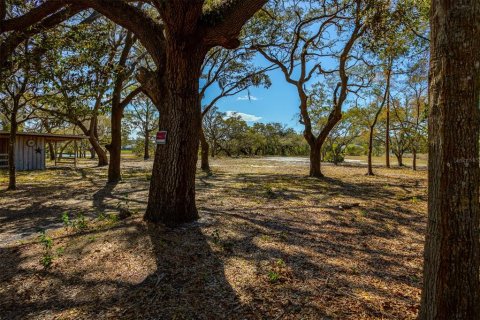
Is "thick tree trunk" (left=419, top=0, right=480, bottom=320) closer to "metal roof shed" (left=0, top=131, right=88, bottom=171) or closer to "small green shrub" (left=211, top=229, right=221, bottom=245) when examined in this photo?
"small green shrub" (left=211, top=229, right=221, bottom=245)

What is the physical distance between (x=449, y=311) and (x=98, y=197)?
7926 mm

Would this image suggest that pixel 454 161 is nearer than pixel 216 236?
Yes

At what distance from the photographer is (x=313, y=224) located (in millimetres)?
4992

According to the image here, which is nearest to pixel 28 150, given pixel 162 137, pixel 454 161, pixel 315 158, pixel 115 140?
pixel 115 140

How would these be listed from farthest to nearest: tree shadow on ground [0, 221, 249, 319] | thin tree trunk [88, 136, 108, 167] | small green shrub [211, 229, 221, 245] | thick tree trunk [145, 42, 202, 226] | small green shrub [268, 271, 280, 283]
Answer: thin tree trunk [88, 136, 108, 167] < thick tree trunk [145, 42, 202, 226] < small green shrub [211, 229, 221, 245] < small green shrub [268, 271, 280, 283] < tree shadow on ground [0, 221, 249, 319]

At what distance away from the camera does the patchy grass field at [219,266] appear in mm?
2434

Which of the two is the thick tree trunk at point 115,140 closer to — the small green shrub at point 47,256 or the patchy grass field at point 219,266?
the patchy grass field at point 219,266

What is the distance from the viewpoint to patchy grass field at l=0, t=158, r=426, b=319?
2.43 metres

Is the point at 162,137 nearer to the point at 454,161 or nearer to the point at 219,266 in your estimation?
the point at 219,266

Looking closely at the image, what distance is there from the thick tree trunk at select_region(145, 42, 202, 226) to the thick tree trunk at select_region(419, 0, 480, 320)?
3196 mm

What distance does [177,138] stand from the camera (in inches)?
168

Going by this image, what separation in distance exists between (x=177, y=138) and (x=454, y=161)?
11.2ft

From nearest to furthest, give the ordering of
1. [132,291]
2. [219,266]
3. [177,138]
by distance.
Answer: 1. [132,291]
2. [219,266]
3. [177,138]

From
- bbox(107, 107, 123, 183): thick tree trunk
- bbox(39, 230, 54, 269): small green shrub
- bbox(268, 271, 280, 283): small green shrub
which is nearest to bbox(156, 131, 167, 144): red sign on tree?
bbox(39, 230, 54, 269): small green shrub
